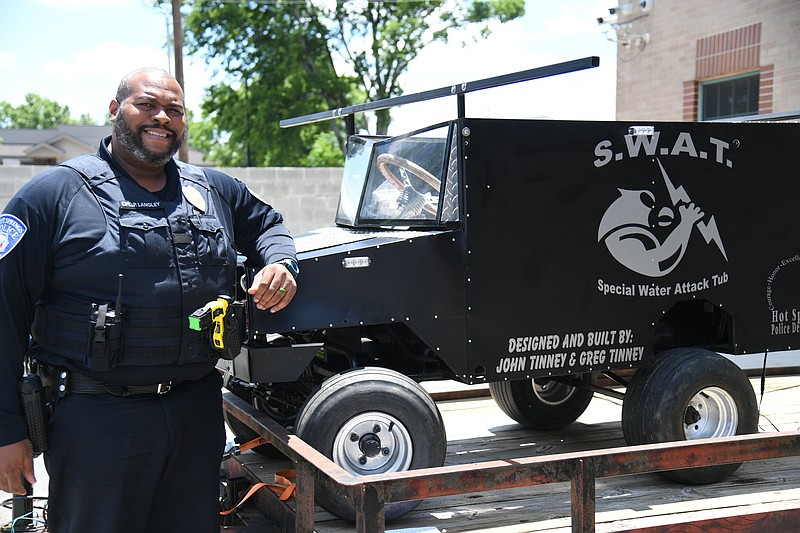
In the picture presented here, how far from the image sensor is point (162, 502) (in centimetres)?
351

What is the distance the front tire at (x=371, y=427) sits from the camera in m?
4.36

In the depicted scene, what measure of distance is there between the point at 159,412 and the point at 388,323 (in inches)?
63.8

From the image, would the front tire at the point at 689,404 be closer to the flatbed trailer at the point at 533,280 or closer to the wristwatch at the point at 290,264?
the flatbed trailer at the point at 533,280

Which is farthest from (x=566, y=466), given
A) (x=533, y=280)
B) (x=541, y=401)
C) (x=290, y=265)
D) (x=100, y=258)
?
(x=541, y=401)

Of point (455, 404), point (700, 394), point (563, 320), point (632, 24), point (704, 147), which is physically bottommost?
point (455, 404)

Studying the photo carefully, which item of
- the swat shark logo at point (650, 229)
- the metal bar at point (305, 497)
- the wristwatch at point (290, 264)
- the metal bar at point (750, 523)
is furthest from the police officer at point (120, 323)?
the swat shark logo at point (650, 229)

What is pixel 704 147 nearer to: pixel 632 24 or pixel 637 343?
pixel 637 343

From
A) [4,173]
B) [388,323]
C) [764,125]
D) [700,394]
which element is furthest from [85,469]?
[4,173]

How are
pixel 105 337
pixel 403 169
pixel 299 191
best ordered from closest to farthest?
pixel 105 337
pixel 403 169
pixel 299 191

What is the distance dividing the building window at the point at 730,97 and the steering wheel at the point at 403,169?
29.5 ft

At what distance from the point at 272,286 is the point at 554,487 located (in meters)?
2.22

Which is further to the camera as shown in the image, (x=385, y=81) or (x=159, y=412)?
(x=385, y=81)

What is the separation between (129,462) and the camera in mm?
3305

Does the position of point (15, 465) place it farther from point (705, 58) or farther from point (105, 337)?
point (705, 58)
